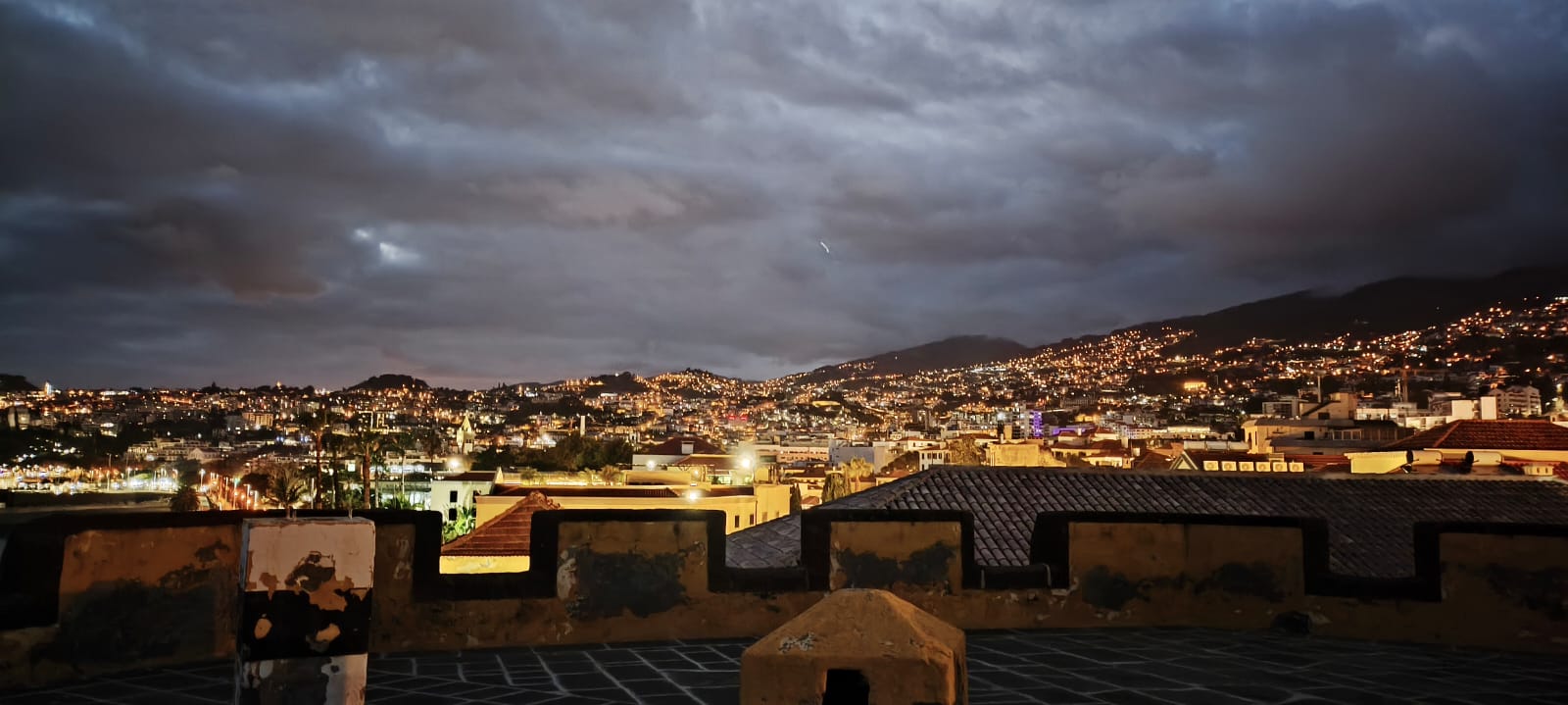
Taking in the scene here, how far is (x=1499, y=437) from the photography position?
39.4 m

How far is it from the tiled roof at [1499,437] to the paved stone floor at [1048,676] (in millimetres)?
38747

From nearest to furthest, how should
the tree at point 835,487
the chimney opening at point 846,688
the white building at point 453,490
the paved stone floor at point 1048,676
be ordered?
the chimney opening at point 846,688 < the paved stone floor at point 1048,676 < the tree at point 835,487 < the white building at point 453,490

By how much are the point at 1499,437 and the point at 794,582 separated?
140 feet

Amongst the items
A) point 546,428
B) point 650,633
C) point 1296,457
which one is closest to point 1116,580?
point 650,633

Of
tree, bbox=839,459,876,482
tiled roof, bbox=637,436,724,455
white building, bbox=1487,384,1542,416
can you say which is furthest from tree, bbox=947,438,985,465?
white building, bbox=1487,384,1542,416

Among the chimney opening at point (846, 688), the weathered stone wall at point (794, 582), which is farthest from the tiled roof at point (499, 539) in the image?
the chimney opening at point (846, 688)

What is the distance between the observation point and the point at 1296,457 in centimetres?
5369

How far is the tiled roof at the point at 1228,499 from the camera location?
1666 centimetres

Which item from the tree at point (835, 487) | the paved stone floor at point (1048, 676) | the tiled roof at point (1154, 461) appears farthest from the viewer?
the tiled roof at point (1154, 461)

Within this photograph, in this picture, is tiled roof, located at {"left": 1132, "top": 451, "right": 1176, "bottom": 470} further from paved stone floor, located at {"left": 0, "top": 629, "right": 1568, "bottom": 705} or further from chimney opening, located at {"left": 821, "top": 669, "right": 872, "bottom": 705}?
chimney opening, located at {"left": 821, "top": 669, "right": 872, "bottom": 705}

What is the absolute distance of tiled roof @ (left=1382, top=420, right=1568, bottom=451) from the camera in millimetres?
38062

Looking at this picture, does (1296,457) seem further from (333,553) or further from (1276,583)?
(333,553)

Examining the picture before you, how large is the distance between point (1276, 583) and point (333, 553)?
643 cm

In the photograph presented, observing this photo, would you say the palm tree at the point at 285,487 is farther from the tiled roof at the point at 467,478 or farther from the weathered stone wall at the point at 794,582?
the weathered stone wall at the point at 794,582
